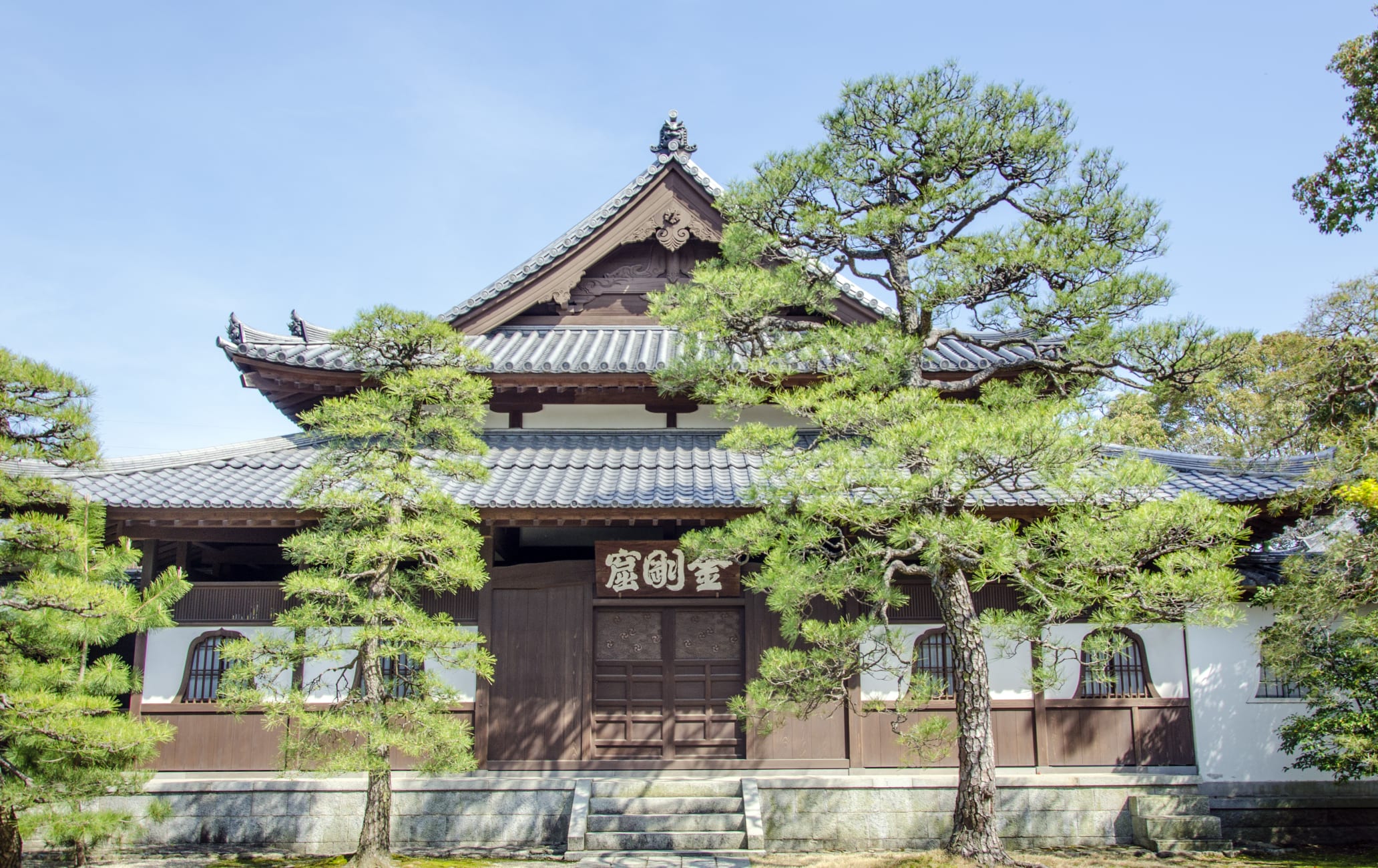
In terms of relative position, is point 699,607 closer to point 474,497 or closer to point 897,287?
point 474,497

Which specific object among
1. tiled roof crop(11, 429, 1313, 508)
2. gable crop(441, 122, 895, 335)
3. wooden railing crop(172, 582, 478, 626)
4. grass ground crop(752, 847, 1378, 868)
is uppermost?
gable crop(441, 122, 895, 335)

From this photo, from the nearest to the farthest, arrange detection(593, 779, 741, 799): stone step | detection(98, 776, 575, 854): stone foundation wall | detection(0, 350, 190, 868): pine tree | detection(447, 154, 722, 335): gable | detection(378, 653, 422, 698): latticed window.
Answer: detection(0, 350, 190, 868): pine tree
detection(98, 776, 575, 854): stone foundation wall
detection(593, 779, 741, 799): stone step
detection(378, 653, 422, 698): latticed window
detection(447, 154, 722, 335): gable

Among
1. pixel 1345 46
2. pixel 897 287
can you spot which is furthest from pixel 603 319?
pixel 1345 46

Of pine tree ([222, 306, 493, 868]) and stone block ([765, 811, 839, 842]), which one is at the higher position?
pine tree ([222, 306, 493, 868])

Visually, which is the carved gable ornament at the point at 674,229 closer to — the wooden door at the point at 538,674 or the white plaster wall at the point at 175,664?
the wooden door at the point at 538,674

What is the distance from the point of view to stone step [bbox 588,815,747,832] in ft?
35.7

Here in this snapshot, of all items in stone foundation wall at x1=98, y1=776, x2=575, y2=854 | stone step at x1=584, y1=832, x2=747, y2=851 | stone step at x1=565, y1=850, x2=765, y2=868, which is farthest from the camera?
stone foundation wall at x1=98, y1=776, x2=575, y2=854

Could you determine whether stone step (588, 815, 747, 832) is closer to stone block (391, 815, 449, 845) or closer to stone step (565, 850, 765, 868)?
stone step (565, 850, 765, 868)

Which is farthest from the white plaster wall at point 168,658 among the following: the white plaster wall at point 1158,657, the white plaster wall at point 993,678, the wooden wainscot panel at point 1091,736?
the white plaster wall at point 1158,657

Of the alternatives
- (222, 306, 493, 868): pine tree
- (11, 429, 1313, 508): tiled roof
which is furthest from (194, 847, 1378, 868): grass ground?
(11, 429, 1313, 508): tiled roof

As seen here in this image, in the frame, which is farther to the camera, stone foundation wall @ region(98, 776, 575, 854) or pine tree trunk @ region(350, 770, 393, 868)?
stone foundation wall @ region(98, 776, 575, 854)

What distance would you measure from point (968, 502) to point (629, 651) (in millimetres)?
4538

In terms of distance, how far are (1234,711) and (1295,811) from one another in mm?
1260

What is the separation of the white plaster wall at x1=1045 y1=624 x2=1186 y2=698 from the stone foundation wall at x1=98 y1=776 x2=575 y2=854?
20.2 feet
